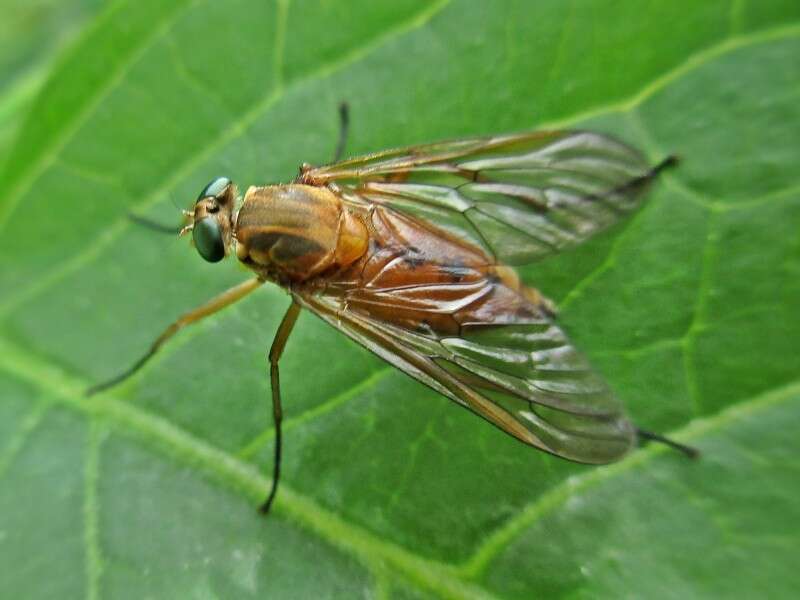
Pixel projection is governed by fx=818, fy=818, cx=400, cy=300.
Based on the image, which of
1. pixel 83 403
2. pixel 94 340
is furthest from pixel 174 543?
pixel 94 340

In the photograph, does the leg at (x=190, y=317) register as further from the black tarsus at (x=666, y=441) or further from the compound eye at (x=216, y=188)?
the black tarsus at (x=666, y=441)

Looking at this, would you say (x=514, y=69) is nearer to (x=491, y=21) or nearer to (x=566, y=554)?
(x=491, y=21)

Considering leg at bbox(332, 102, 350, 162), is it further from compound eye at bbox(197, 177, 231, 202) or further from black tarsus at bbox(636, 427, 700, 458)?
black tarsus at bbox(636, 427, 700, 458)

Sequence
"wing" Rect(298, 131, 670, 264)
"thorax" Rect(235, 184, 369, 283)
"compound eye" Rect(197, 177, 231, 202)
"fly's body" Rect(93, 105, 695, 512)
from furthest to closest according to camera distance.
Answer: "compound eye" Rect(197, 177, 231, 202)
"thorax" Rect(235, 184, 369, 283)
"wing" Rect(298, 131, 670, 264)
"fly's body" Rect(93, 105, 695, 512)

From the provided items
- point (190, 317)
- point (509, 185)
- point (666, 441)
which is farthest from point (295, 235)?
point (666, 441)

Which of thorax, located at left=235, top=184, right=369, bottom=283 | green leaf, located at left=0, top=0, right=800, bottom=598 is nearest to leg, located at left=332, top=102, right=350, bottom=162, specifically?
green leaf, located at left=0, top=0, right=800, bottom=598

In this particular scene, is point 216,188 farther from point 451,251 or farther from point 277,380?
point 451,251

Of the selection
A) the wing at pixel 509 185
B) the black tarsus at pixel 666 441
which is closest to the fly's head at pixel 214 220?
the wing at pixel 509 185
